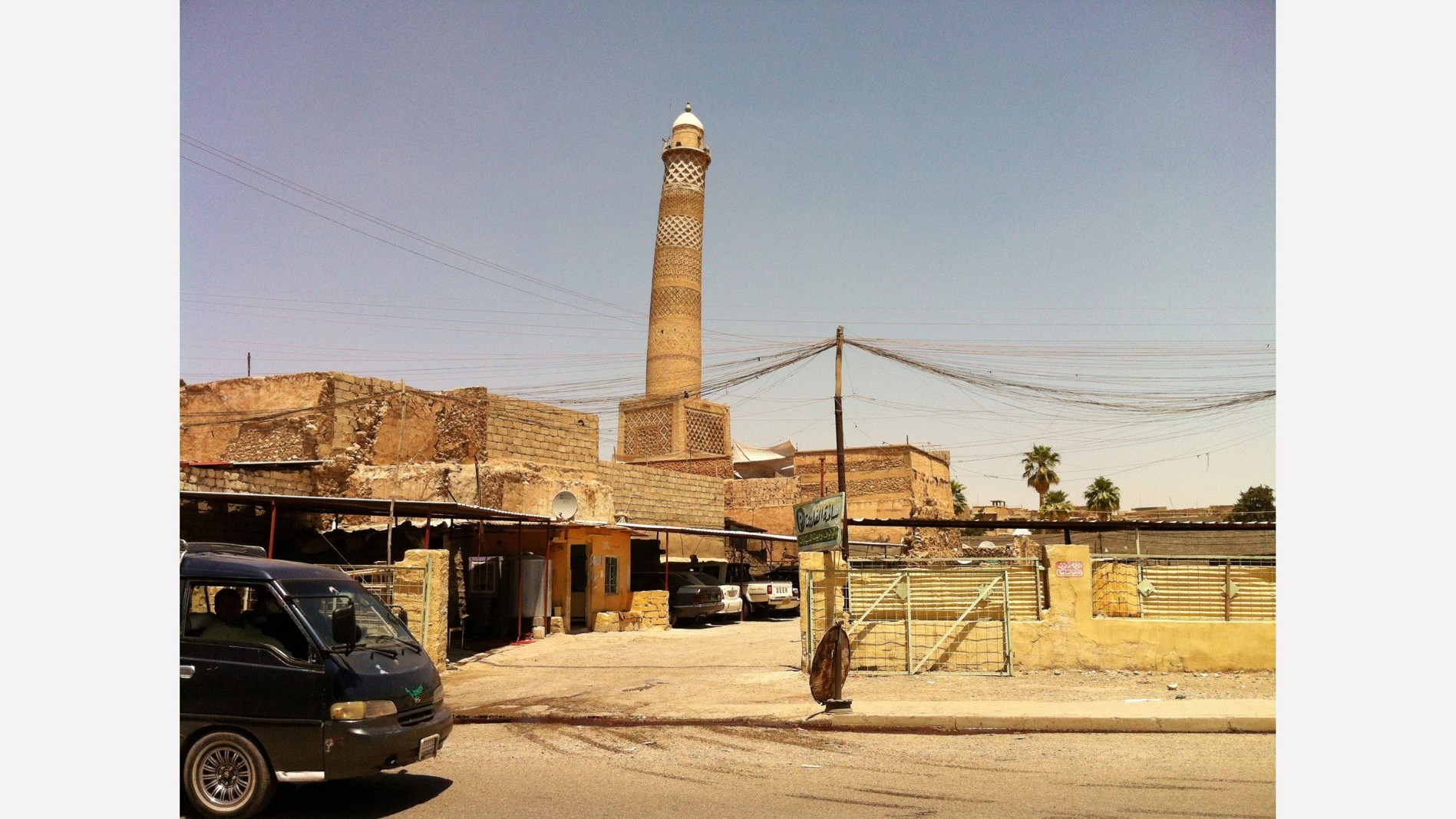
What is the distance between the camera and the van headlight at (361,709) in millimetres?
7379

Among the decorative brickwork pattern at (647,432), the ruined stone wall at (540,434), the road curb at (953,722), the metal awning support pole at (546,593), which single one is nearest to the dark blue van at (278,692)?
the road curb at (953,722)

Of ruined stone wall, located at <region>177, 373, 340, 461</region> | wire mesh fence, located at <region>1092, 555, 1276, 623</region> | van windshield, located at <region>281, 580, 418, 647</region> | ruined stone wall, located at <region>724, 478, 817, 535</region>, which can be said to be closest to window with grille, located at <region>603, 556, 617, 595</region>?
ruined stone wall, located at <region>177, 373, 340, 461</region>

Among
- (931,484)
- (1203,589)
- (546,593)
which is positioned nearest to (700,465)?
(931,484)

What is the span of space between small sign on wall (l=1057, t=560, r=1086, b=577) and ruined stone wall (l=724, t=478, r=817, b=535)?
2725cm

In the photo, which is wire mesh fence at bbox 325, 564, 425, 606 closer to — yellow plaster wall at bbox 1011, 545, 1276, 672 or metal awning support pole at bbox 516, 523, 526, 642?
metal awning support pole at bbox 516, 523, 526, 642

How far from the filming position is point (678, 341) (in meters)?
46.0

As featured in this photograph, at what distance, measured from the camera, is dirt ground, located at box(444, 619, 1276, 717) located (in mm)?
13406

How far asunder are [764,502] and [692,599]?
58.1 feet

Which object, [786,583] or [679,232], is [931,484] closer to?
[679,232]

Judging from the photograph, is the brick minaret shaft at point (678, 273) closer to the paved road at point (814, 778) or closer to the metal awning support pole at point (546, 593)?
the metal awning support pole at point (546, 593)

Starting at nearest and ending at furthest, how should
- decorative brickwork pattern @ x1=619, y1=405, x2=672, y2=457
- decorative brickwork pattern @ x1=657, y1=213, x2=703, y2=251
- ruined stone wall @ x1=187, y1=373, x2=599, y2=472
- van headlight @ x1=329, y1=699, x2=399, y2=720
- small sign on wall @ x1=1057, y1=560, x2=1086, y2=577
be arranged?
van headlight @ x1=329, y1=699, x2=399, y2=720, small sign on wall @ x1=1057, y1=560, x2=1086, y2=577, ruined stone wall @ x1=187, y1=373, x2=599, y2=472, decorative brickwork pattern @ x1=619, y1=405, x2=672, y2=457, decorative brickwork pattern @ x1=657, y1=213, x2=703, y2=251

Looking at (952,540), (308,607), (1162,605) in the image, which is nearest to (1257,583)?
(1162,605)
